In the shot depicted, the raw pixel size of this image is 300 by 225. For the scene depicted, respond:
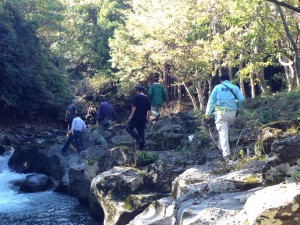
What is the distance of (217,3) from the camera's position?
1839 centimetres

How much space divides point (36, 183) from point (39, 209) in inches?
87.9

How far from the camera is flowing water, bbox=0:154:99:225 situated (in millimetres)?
9781

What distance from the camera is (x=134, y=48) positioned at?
2459cm

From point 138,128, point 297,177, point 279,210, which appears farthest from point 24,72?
point 279,210

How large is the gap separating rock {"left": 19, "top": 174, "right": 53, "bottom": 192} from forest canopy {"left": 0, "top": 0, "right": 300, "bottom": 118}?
6.71 metres

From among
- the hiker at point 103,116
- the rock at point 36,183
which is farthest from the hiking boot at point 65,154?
the hiker at point 103,116

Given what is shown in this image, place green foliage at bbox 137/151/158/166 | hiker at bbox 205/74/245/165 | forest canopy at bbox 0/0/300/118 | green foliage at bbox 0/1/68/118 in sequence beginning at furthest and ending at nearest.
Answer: green foliage at bbox 0/1/68/118
forest canopy at bbox 0/0/300/118
green foliage at bbox 137/151/158/166
hiker at bbox 205/74/245/165

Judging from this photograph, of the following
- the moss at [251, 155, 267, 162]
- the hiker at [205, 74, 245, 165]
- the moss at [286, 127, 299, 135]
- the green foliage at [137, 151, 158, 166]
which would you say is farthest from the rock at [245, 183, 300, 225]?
the green foliage at [137, 151, 158, 166]

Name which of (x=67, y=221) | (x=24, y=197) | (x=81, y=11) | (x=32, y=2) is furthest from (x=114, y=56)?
(x=67, y=221)

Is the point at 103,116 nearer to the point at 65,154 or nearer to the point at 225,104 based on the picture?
the point at 65,154

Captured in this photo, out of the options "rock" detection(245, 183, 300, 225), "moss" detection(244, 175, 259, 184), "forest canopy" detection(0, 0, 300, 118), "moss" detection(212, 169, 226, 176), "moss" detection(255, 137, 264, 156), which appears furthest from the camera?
"forest canopy" detection(0, 0, 300, 118)

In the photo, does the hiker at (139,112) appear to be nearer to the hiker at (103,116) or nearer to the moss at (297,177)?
the hiker at (103,116)

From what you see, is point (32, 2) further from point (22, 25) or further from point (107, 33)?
point (107, 33)

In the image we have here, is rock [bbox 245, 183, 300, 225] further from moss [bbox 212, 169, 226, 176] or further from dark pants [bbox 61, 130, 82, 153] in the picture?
dark pants [bbox 61, 130, 82, 153]
